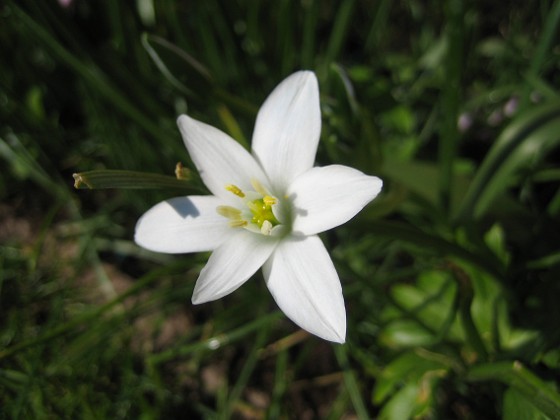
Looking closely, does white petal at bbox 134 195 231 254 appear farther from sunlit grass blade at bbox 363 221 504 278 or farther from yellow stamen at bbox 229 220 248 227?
sunlit grass blade at bbox 363 221 504 278

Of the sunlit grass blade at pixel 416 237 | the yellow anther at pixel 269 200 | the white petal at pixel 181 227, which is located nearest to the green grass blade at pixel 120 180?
the white petal at pixel 181 227

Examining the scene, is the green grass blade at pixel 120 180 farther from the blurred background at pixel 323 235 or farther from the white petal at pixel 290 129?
the white petal at pixel 290 129

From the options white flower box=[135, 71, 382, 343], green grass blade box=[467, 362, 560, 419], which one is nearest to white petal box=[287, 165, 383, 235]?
white flower box=[135, 71, 382, 343]

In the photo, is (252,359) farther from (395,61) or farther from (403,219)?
(395,61)

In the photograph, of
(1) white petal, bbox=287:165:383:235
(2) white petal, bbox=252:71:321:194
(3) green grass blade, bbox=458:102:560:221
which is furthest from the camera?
(3) green grass blade, bbox=458:102:560:221

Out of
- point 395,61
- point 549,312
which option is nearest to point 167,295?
point 549,312

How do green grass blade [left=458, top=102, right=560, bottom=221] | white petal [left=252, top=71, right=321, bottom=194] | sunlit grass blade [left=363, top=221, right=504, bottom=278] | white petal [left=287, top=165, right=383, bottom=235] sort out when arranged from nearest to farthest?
white petal [left=287, top=165, right=383, bottom=235], white petal [left=252, top=71, right=321, bottom=194], sunlit grass blade [left=363, top=221, right=504, bottom=278], green grass blade [left=458, top=102, right=560, bottom=221]
